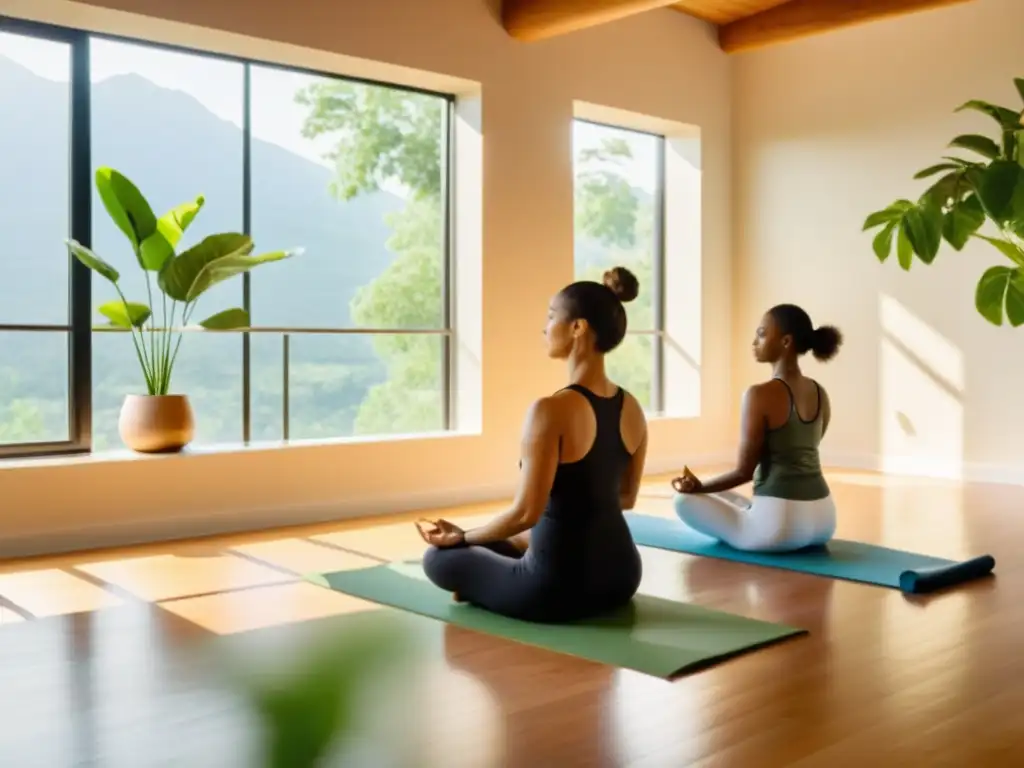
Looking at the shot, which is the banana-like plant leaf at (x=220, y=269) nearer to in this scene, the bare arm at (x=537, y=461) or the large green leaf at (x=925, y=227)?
the bare arm at (x=537, y=461)

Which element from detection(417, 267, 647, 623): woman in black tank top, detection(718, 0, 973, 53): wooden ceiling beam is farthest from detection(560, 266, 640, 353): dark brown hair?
detection(718, 0, 973, 53): wooden ceiling beam

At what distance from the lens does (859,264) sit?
7.25m

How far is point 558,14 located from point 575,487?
3556mm

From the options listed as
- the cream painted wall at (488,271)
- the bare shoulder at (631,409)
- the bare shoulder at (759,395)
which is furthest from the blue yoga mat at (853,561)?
the cream painted wall at (488,271)

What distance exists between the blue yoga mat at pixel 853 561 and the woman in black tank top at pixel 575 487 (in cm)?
108

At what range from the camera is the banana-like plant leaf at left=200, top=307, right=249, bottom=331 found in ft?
16.1

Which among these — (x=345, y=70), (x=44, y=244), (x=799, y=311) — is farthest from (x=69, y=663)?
(x=345, y=70)

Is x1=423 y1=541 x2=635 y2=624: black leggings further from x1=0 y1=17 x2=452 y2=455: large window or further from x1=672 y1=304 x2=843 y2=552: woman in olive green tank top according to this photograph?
x1=0 y1=17 x2=452 y2=455: large window

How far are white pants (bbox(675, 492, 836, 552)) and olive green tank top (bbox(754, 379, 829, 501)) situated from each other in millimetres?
43

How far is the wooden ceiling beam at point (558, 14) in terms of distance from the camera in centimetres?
557

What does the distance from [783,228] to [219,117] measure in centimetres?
398

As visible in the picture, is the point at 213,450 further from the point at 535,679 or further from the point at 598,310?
the point at 535,679

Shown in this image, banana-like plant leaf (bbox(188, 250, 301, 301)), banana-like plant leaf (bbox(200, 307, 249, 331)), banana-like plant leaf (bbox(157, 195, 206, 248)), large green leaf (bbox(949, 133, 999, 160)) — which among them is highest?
banana-like plant leaf (bbox(157, 195, 206, 248))

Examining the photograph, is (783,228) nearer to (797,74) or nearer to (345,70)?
(797,74)
